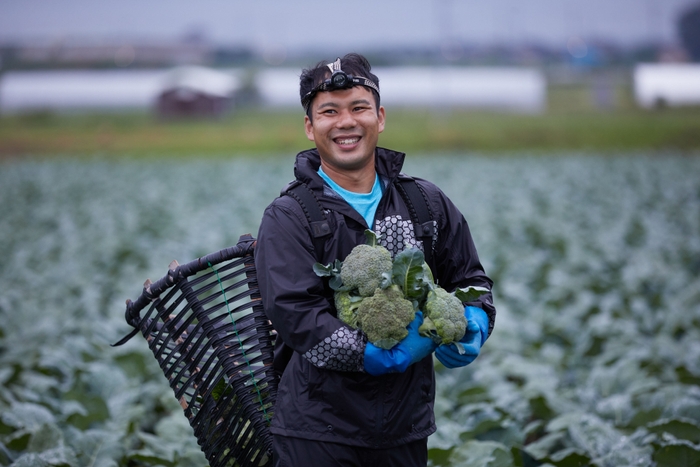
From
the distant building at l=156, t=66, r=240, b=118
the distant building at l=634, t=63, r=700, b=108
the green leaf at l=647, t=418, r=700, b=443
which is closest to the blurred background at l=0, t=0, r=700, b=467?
the green leaf at l=647, t=418, r=700, b=443

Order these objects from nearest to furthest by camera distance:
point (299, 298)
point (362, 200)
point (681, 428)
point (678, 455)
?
point (299, 298), point (362, 200), point (678, 455), point (681, 428)

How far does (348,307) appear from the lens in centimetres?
247

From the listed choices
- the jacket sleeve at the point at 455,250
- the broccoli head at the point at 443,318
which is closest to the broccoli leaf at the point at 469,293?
the broccoli head at the point at 443,318

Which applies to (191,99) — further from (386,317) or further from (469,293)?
(386,317)

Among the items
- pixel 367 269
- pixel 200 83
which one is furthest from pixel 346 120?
pixel 200 83

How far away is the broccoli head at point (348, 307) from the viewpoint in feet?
8.05

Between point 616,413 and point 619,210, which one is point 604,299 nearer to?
point 616,413

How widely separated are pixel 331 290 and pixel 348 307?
15 centimetres

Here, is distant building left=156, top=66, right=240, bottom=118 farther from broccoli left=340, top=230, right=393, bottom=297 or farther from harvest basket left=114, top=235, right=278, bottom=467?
broccoli left=340, top=230, right=393, bottom=297

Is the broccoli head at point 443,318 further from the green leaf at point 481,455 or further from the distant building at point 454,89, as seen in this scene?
the distant building at point 454,89

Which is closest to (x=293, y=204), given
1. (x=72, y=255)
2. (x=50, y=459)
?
(x=50, y=459)

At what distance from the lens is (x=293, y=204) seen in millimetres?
2598

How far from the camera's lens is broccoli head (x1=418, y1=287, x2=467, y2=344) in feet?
7.64

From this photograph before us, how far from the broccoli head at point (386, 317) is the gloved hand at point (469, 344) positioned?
0.60 feet
